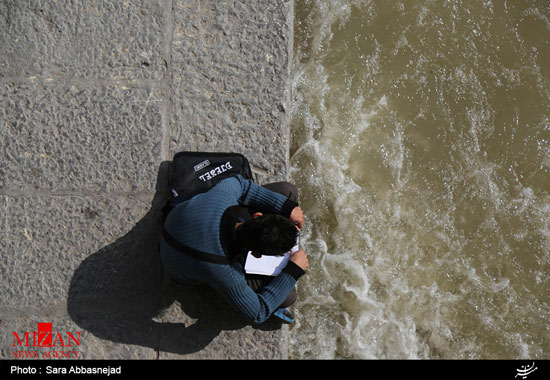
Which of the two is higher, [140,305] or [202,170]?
[202,170]

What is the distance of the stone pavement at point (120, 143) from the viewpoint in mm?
2854

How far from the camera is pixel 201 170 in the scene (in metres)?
2.78

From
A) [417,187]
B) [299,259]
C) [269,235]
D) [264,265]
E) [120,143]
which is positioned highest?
[269,235]

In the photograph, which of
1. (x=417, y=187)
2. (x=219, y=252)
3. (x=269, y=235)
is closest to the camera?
(x=269, y=235)

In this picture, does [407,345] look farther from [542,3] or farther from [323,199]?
[542,3]

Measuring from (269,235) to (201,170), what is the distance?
0.89m

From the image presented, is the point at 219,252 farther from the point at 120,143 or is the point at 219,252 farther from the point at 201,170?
the point at 120,143

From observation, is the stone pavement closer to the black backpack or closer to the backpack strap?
the black backpack

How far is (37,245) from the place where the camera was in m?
2.88

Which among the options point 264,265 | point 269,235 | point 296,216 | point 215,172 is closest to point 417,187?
point 296,216

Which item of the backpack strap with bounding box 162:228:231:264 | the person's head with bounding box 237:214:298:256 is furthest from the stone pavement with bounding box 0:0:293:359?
the person's head with bounding box 237:214:298:256

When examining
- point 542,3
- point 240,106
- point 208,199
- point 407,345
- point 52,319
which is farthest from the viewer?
point 542,3
